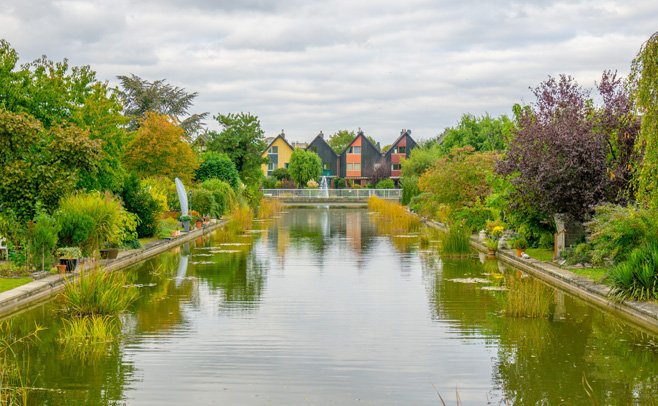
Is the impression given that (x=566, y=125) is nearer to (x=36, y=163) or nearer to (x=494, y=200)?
(x=494, y=200)

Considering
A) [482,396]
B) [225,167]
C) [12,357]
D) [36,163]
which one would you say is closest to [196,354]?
[12,357]

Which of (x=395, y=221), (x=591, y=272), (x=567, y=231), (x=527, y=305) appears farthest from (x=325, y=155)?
(x=527, y=305)

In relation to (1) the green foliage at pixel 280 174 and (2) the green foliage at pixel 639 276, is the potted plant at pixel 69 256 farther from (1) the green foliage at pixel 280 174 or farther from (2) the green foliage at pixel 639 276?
(1) the green foliage at pixel 280 174

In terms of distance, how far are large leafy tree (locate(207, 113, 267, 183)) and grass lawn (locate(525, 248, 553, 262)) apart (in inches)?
1721

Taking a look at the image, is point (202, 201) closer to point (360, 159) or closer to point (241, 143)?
point (241, 143)

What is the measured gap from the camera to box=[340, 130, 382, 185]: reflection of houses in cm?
11344

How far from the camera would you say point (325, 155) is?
116000mm

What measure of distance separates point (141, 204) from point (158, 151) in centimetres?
1498

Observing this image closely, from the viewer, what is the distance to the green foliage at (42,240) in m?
18.8

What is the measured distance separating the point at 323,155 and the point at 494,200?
89.2m

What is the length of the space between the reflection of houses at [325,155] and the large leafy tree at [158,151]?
228 feet

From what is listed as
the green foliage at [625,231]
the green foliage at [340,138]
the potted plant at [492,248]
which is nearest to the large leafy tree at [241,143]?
the potted plant at [492,248]

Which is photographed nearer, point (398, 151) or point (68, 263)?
point (68, 263)

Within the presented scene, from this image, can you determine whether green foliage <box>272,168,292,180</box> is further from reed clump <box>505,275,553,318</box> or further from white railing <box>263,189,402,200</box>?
reed clump <box>505,275,553,318</box>
